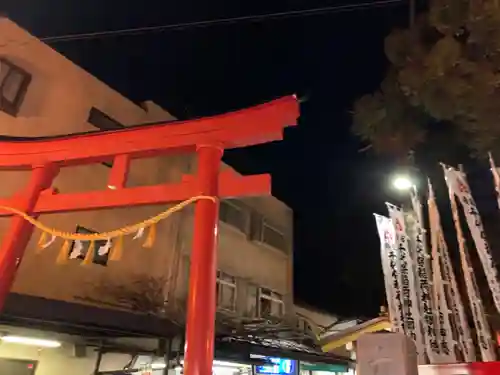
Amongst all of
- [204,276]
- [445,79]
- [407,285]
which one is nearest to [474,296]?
[407,285]

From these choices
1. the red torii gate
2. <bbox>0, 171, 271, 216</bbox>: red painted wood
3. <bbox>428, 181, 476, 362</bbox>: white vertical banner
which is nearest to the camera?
the red torii gate

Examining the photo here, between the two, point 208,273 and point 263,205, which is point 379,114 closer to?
point 208,273

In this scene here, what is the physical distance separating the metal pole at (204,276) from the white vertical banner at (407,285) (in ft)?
19.2

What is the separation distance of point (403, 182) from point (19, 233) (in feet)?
24.6

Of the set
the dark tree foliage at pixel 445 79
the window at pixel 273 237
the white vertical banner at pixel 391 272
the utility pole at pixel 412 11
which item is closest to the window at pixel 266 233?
the window at pixel 273 237

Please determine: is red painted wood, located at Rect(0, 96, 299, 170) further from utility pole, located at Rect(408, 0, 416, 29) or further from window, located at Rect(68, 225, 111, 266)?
utility pole, located at Rect(408, 0, 416, 29)

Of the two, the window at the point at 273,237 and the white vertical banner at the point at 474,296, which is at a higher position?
the window at the point at 273,237

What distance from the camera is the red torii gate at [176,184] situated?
4781 millimetres

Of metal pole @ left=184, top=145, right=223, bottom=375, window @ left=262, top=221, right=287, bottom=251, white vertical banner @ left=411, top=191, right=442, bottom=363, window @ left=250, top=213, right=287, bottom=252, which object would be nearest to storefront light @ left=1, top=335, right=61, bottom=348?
metal pole @ left=184, top=145, right=223, bottom=375

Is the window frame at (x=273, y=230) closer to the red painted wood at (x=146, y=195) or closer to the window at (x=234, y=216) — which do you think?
the window at (x=234, y=216)

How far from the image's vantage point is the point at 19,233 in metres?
5.80

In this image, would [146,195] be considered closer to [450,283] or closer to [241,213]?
[450,283]

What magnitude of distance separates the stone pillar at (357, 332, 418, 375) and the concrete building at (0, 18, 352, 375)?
5.04 meters

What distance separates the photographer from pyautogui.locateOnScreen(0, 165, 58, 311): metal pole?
548cm
